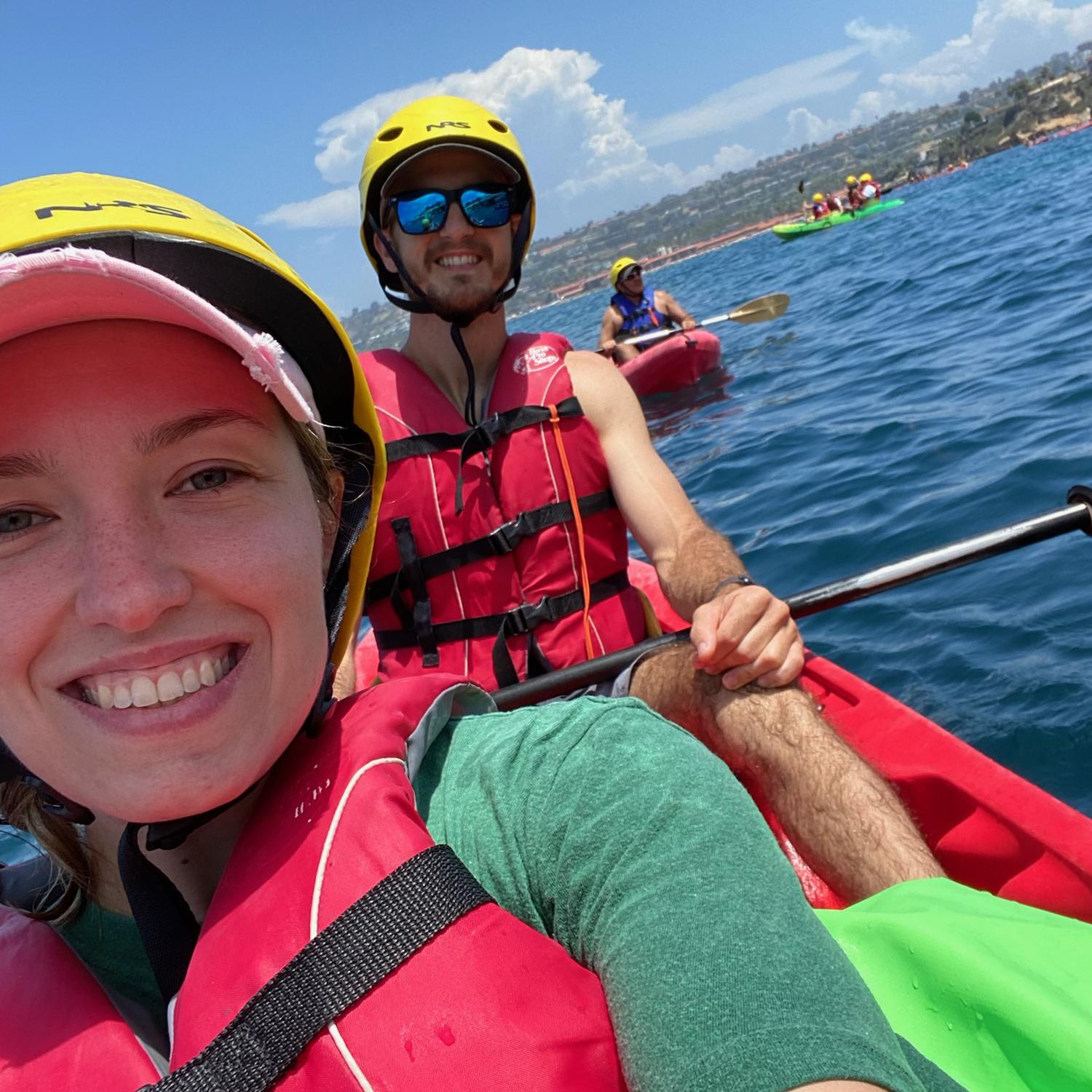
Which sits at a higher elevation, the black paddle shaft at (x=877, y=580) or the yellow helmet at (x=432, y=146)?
the yellow helmet at (x=432, y=146)

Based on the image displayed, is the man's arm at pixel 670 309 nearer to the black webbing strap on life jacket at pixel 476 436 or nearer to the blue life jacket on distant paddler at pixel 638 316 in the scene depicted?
the blue life jacket on distant paddler at pixel 638 316

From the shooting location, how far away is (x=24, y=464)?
1.09 meters

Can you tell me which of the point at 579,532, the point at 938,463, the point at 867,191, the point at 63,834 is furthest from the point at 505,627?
the point at 867,191

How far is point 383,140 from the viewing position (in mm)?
3600

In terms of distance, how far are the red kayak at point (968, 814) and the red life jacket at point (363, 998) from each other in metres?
1.45

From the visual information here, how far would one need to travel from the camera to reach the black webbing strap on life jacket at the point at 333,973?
0.97 m

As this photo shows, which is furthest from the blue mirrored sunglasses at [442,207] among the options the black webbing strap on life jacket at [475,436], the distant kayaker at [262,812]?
the distant kayaker at [262,812]

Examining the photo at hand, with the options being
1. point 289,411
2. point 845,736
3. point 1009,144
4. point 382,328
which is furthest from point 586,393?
point 382,328

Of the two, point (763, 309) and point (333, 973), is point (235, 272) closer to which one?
point (333, 973)

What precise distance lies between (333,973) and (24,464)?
0.67m

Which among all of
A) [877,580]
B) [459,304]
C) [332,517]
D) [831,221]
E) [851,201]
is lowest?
[877,580]

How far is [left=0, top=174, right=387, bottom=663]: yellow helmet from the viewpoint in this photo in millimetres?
→ 1129

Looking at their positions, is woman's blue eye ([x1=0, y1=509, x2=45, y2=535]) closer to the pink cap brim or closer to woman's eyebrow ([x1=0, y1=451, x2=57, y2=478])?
woman's eyebrow ([x1=0, y1=451, x2=57, y2=478])

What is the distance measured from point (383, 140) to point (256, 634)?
9.55ft
